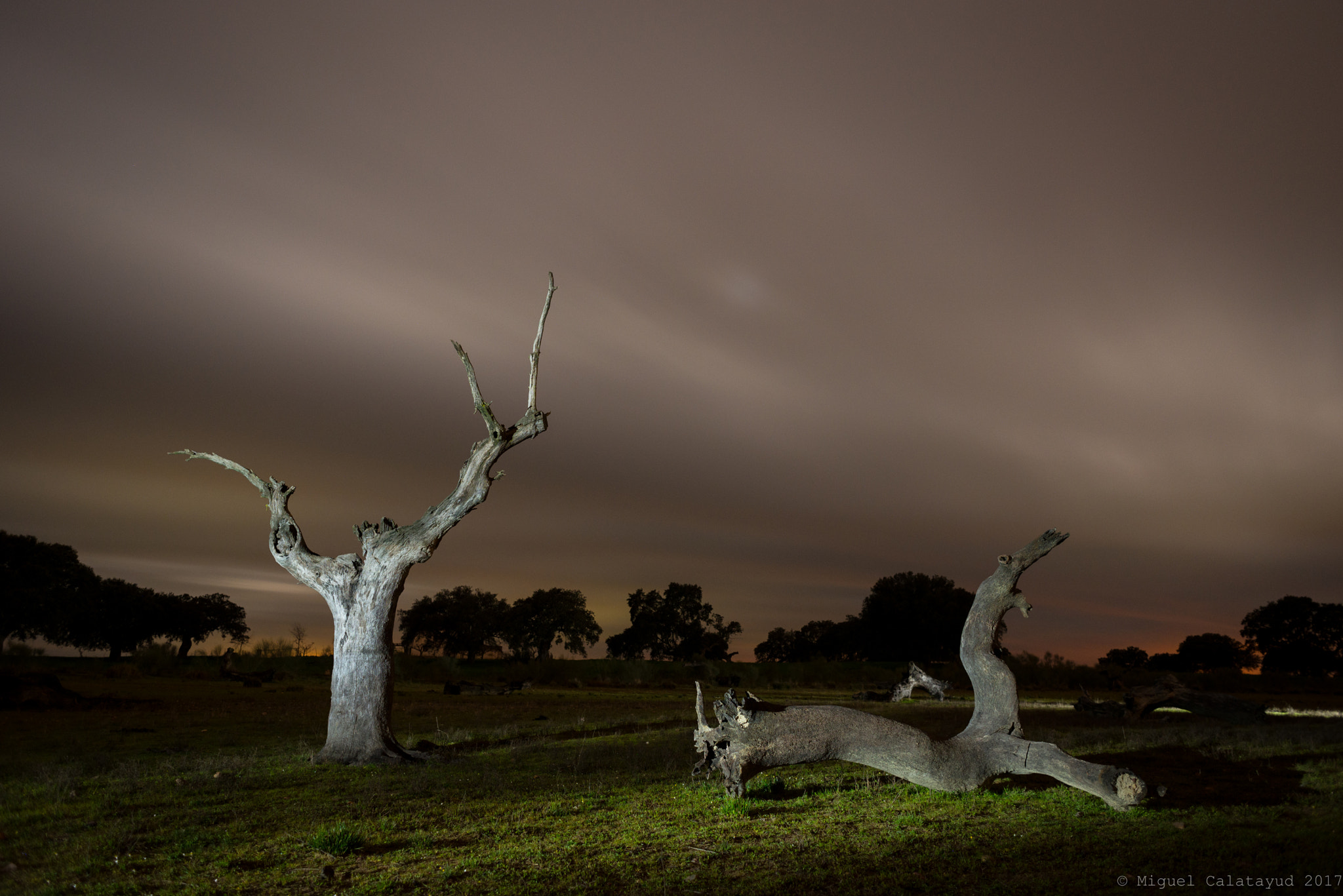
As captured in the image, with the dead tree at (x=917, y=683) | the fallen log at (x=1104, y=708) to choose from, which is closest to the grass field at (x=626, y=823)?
the fallen log at (x=1104, y=708)

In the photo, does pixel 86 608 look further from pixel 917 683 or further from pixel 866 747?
pixel 866 747

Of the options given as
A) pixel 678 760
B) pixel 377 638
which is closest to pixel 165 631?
pixel 377 638

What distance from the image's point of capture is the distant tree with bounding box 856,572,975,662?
60.8 meters

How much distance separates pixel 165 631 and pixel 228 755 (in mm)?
44844

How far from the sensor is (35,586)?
132 feet

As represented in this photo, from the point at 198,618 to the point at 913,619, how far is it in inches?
2094

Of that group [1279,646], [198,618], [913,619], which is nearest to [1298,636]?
[1279,646]

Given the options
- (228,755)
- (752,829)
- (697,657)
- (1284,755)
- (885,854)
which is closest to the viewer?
(885,854)

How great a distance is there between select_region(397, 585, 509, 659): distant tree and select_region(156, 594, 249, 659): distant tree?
11449 millimetres

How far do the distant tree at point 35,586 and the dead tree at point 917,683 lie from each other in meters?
41.9

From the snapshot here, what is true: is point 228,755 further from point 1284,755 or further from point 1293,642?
point 1293,642

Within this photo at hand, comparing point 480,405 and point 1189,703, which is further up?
point 480,405

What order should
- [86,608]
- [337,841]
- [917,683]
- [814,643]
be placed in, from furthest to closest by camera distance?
1. [814,643]
2. [86,608]
3. [917,683]
4. [337,841]

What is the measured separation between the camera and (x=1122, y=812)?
873cm
